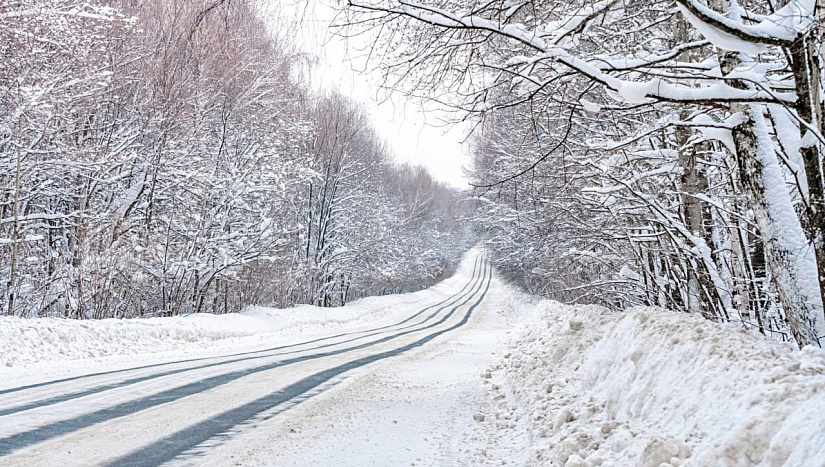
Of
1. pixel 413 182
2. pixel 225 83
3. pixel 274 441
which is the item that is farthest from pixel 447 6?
pixel 413 182

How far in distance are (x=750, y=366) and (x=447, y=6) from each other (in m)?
3.32

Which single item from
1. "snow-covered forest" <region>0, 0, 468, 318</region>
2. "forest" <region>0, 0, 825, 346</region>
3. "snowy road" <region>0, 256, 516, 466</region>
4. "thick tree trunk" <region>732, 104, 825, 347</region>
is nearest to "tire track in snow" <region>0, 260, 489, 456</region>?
"snowy road" <region>0, 256, 516, 466</region>

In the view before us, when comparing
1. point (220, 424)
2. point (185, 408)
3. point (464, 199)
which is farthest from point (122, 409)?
point (464, 199)

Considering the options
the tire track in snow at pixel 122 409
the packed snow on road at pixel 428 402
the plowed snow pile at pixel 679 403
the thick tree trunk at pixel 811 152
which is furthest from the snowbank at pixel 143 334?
the thick tree trunk at pixel 811 152

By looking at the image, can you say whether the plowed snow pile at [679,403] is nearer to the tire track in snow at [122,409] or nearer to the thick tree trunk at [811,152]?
→ the thick tree trunk at [811,152]

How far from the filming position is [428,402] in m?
7.05

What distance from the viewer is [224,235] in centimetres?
1739

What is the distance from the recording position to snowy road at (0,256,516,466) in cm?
428

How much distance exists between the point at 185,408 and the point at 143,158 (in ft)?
37.9

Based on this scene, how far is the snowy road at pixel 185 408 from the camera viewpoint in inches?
168

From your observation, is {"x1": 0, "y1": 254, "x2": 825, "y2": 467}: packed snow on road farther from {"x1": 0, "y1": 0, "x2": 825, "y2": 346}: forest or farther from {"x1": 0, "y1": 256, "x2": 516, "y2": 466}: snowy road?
{"x1": 0, "y1": 0, "x2": 825, "y2": 346}: forest

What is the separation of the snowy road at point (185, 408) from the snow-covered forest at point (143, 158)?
177 inches

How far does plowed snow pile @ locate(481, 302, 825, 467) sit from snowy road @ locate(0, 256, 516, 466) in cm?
143

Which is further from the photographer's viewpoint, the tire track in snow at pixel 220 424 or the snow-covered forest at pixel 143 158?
the snow-covered forest at pixel 143 158
